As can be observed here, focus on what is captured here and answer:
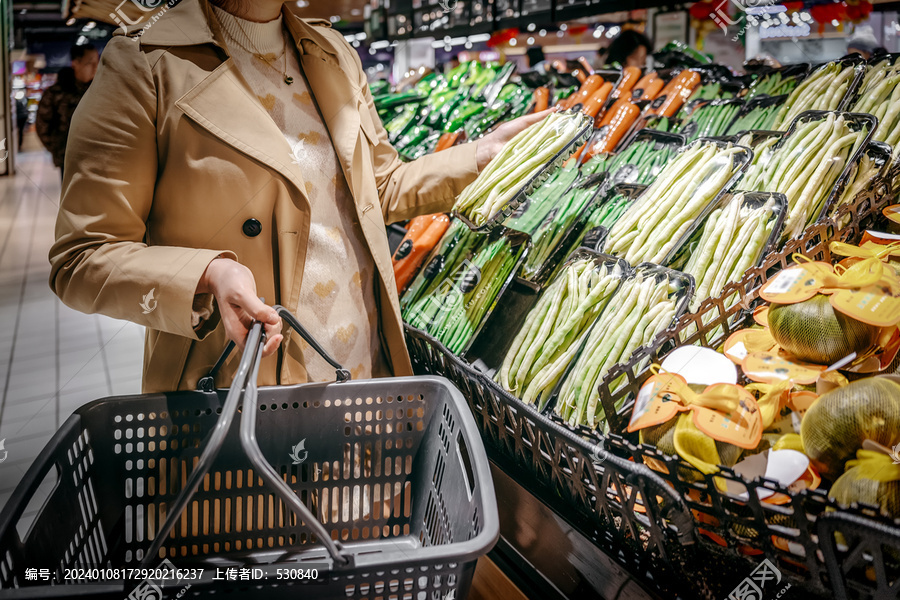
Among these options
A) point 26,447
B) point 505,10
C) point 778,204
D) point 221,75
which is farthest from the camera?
point 505,10

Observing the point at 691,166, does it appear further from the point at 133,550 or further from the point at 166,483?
the point at 133,550

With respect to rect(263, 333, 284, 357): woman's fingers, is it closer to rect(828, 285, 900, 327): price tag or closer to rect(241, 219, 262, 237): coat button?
rect(241, 219, 262, 237): coat button

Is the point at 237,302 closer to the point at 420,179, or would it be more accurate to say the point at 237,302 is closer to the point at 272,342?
the point at 272,342

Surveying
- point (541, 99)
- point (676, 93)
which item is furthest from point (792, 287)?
point (541, 99)

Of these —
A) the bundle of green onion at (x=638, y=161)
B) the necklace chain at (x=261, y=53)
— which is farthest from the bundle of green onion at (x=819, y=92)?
the necklace chain at (x=261, y=53)

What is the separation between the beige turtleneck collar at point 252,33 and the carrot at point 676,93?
5.85 ft

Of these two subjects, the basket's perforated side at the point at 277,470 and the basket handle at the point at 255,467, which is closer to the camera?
the basket handle at the point at 255,467

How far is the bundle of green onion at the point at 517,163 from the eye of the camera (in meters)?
1.74

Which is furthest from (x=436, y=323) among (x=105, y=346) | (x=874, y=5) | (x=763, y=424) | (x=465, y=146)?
(x=874, y=5)

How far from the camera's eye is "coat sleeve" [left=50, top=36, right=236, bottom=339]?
3.57ft

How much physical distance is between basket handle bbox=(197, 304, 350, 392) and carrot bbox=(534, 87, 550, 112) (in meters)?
2.56

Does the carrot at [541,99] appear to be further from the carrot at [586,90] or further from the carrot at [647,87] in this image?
the carrot at [647,87]

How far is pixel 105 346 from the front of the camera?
138 cm

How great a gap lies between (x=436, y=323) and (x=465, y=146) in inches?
21.4
